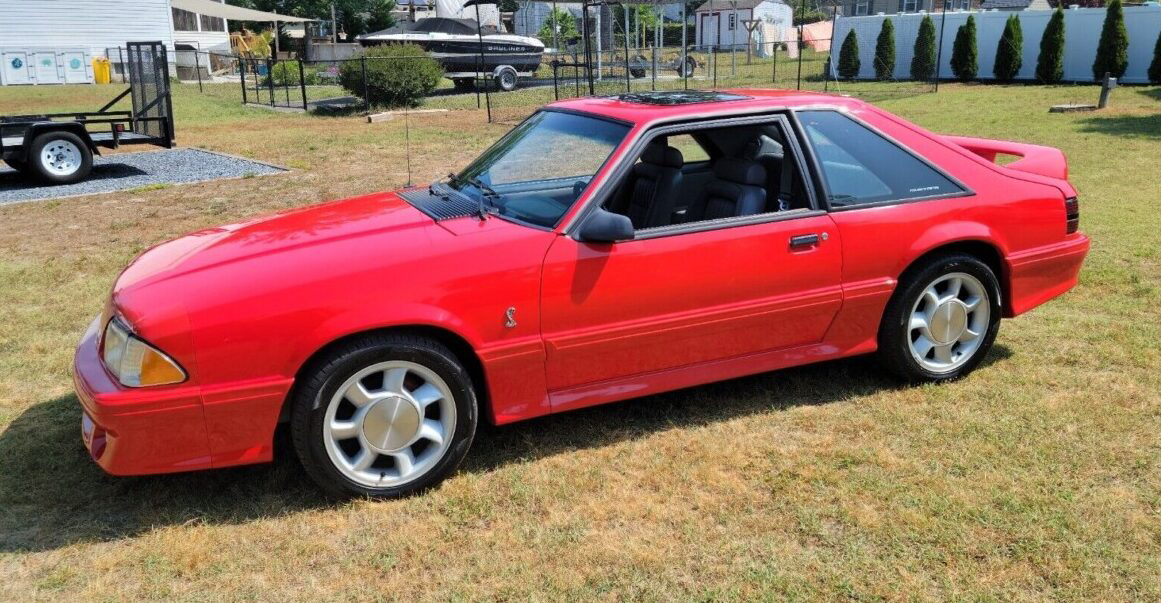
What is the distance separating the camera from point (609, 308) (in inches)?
155

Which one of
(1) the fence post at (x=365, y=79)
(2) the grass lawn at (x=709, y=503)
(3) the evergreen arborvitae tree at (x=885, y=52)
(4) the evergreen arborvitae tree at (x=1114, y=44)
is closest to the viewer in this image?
(2) the grass lawn at (x=709, y=503)

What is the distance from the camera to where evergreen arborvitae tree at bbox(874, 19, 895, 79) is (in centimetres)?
2903

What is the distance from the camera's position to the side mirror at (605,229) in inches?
151

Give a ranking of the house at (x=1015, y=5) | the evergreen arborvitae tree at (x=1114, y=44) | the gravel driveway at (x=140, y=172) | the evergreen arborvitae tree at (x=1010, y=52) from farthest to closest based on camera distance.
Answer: the house at (x=1015, y=5) → the evergreen arborvitae tree at (x=1010, y=52) → the evergreen arborvitae tree at (x=1114, y=44) → the gravel driveway at (x=140, y=172)

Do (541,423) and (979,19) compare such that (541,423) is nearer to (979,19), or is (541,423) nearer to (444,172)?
(444,172)

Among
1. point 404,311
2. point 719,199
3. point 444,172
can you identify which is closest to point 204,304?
point 404,311

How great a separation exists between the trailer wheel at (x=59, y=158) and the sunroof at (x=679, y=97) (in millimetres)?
10188

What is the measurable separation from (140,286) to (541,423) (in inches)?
73.3

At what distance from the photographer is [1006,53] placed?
26.1m

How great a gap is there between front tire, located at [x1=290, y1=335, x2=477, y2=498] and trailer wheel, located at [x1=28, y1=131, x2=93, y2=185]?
10.6 metres

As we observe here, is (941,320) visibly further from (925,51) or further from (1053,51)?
(925,51)

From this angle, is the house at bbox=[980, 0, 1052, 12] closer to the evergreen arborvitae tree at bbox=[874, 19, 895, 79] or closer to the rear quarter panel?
the evergreen arborvitae tree at bbox=[874, 19, 895, 79]

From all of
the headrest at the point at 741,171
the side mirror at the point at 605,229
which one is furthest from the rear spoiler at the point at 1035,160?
the side mirror at the point at 605,229

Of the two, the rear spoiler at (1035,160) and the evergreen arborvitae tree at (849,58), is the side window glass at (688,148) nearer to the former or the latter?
the rear spoiler at (1035,160)
